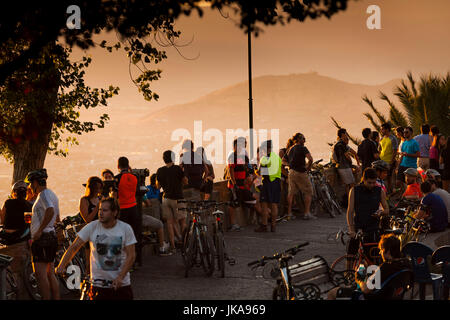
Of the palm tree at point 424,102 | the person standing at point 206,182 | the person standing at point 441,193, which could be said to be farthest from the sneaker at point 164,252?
the palm tree at point 424,102

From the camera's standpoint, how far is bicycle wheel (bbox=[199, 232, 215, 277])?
10.1 m

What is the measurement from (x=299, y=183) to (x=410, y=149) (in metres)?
2.72

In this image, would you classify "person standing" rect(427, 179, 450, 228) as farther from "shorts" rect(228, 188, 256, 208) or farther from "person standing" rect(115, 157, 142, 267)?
"person standing" rect(115, 157, 142, 267)

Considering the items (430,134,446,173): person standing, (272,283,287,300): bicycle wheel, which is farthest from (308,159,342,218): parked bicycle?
(272,283,287,300): bicycle wheel

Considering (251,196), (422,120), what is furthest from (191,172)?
(422,120)

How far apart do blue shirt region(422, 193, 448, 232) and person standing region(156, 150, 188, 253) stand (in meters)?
3.99

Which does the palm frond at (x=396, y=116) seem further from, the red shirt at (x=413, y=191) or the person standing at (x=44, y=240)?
the person standing at (x=44, y=240)

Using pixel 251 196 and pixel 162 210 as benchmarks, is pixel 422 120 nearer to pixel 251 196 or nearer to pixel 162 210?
pixel 251 196

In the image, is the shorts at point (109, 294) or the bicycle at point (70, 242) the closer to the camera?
the shorts at point (109, 294)

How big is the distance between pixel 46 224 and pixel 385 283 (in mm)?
4002

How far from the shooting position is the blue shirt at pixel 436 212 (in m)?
10.9

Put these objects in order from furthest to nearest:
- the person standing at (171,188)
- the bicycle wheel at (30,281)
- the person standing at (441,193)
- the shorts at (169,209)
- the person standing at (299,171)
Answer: the person standing at (299,171), the shorts at (169,209), the person standing at (171,188), the person standing at (441,193), the bicycle wheel at (30,281)

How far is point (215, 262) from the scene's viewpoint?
10.9 m

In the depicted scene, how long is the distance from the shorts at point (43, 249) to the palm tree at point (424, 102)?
20.2 m
